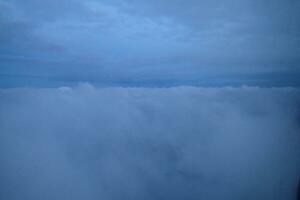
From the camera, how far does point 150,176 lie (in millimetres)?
5156

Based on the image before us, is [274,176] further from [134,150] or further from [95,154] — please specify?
[95,154]

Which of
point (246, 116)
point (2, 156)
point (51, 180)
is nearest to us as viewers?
point (2, 156)

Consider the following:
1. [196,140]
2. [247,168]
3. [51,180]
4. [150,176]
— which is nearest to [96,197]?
[51,180]

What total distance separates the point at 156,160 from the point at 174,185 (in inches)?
24.9

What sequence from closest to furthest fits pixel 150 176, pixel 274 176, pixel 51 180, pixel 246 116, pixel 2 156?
pixel 2 156
pixel 274 176
pixel 51 180
pixel 246 116
pixel 150 176

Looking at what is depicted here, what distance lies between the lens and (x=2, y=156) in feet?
8.04

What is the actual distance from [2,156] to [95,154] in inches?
91.0

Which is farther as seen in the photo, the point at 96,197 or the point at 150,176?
the point at 150,176

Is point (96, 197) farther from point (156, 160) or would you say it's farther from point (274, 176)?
point (274, 176)

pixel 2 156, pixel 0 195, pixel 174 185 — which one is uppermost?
pixel 174 185

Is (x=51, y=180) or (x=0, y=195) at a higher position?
(x=51, y=180)

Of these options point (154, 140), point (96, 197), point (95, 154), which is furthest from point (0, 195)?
point (154, 140)

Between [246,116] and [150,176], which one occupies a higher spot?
[246,116]

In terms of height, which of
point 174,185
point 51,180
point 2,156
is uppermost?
point 174,185
